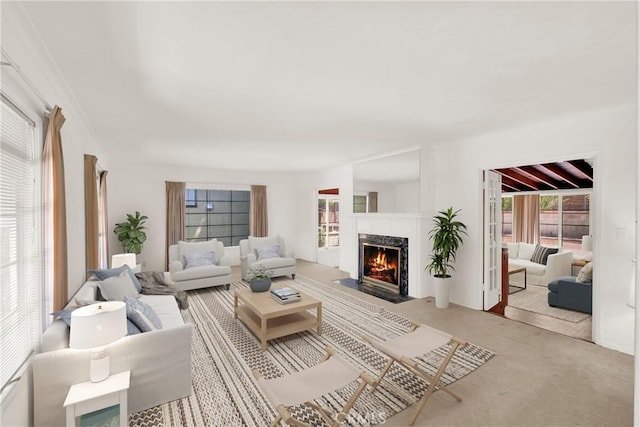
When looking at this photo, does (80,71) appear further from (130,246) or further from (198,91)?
(130,246)

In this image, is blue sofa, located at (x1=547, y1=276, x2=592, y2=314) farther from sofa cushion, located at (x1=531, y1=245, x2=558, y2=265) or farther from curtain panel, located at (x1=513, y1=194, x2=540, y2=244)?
curtain panel, located at (x1=513, y1=194, x2=540, y2=244)

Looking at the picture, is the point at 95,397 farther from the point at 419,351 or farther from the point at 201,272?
the point at 201,272

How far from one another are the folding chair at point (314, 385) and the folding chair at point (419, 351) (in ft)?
1.06

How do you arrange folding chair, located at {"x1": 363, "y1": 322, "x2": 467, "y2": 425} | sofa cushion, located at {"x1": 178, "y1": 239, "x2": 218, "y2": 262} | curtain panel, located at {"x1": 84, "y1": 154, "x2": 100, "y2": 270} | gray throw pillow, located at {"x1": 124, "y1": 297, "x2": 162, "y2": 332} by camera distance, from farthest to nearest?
sofa cushion, located at {"x1": 178, "y1": 239, "x2": 218, "y2": 262}, curtain panel, located at {"x1": 84, "y1": 154, "x2": 100, "y2": 270}, gray throw pillow, located at {"x1": 124, "y1": 297, "x2": 162, "y2": 332}, folding chair, located at {"x1": 363, "y1": 322, "x2": 467, "y2": 425}

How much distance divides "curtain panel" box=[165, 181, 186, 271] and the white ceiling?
10.8 feet

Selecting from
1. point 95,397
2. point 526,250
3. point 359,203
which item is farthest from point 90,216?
point 526,250

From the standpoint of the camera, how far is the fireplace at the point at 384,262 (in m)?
5.11

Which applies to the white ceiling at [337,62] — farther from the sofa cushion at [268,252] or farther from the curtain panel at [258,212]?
the curtain panel at [258,212]

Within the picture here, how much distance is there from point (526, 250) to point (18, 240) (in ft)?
27.2

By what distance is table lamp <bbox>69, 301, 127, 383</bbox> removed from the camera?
1.82 meters

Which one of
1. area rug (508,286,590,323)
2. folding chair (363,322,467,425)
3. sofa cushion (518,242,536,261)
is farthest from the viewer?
sofa cushion (518,242,536,261)

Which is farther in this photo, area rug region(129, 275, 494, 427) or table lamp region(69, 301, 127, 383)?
area rug region(129, 275, 494, 427)

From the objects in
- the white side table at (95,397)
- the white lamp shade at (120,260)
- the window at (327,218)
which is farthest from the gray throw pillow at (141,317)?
the window at (327,218)

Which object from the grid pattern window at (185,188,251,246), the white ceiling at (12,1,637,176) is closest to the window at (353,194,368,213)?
the white ceiling at (12,1,637,176)
